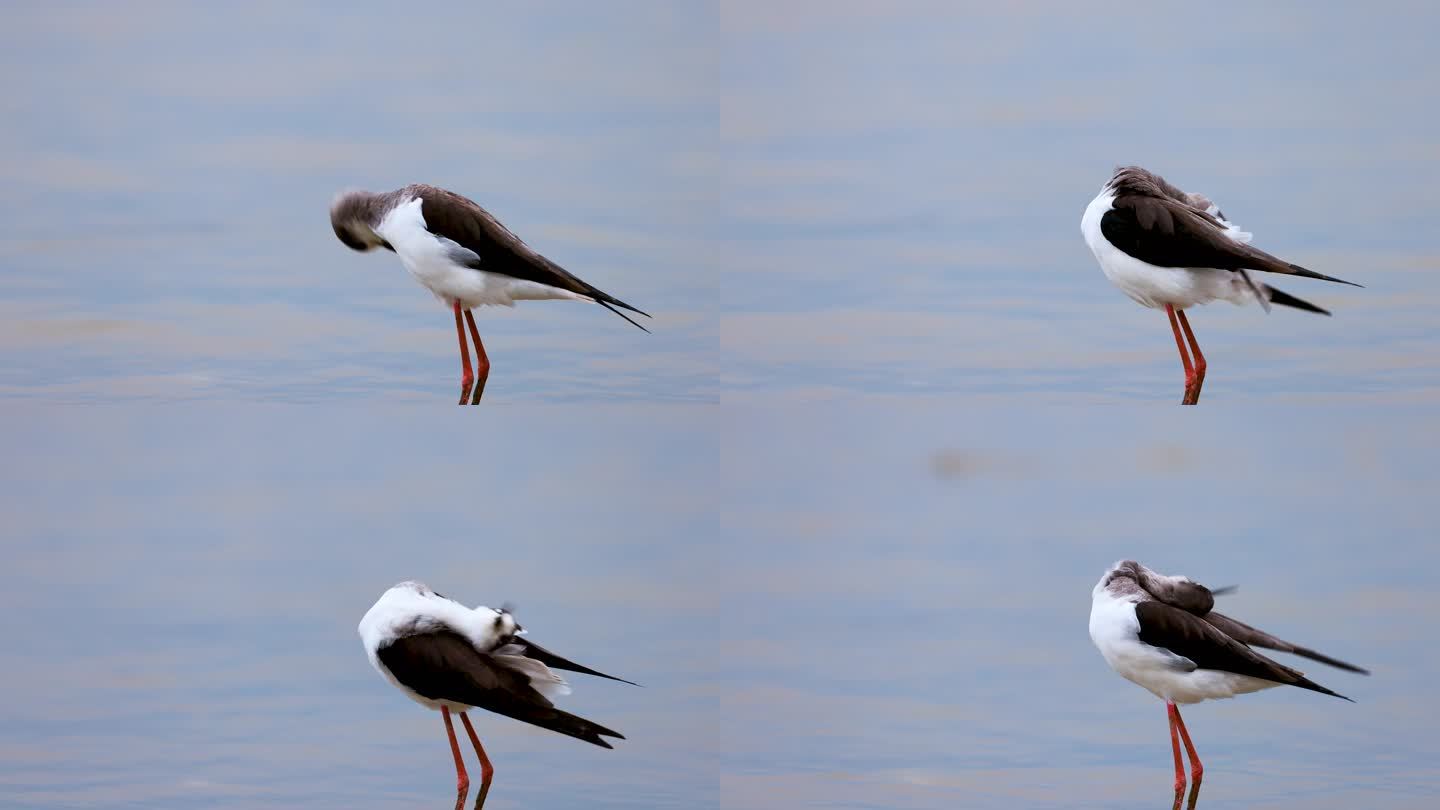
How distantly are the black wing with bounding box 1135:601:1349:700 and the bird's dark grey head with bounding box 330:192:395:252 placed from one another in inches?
90.0

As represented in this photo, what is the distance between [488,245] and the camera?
5.57 metres

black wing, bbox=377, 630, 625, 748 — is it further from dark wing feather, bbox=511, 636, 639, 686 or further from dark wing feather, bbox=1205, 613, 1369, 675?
dark wing feather, bbox=1205, 613, 1369, 675

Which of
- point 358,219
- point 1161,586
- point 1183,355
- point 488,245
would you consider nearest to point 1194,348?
point 1183,355

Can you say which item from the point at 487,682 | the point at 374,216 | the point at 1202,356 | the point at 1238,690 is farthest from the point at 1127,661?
the point at 374,216

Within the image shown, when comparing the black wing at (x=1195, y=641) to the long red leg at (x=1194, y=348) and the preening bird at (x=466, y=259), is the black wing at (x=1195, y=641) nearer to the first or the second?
the long red leg at (x=1194, y=348)

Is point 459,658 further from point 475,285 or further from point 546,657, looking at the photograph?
point 475,285

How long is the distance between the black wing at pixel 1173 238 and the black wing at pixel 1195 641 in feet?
2.99

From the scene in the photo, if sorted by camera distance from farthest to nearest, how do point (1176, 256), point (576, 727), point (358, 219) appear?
1. point (358, 219)
2. point (1176, 256)
3. point (576, 727)

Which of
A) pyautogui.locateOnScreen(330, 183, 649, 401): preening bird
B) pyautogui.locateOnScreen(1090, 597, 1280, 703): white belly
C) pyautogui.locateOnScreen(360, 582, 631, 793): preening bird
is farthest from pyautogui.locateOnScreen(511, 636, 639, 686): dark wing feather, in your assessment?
pyautogui.locateOnScreen(1090, 597, 1280, 703): white belly

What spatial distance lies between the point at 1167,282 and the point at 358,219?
2208mm

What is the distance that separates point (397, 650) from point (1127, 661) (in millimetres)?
1903

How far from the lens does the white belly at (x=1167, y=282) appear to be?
18.2 feet

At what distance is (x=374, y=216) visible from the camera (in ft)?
19.2

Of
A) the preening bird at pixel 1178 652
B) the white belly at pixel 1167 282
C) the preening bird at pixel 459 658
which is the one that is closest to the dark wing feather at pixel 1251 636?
Result: the preening bird at pixel 1178 652
